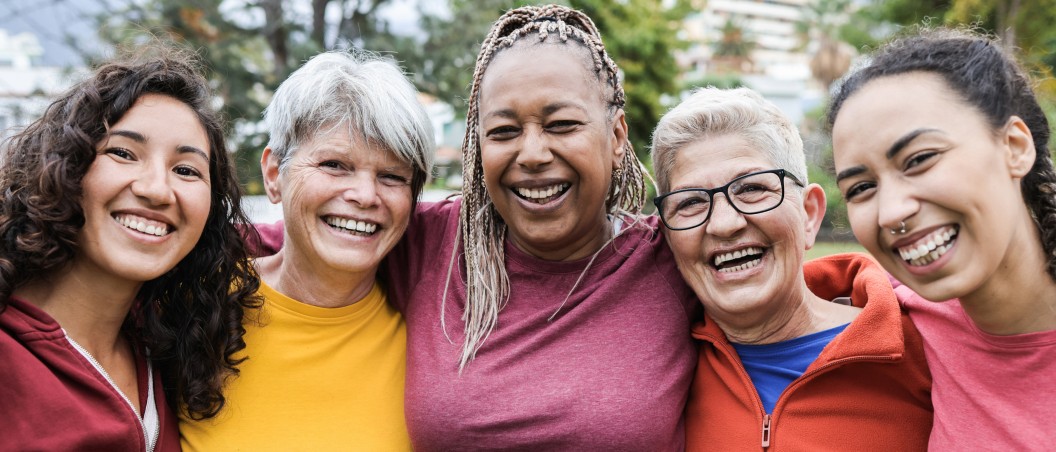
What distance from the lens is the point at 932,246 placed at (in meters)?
1.93

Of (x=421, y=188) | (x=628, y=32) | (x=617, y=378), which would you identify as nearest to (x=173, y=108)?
(x=421, y=188)

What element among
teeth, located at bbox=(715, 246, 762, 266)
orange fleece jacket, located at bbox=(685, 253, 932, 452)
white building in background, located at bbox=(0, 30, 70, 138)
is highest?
teeth, located at bbox=(715, 246, 762, 266)

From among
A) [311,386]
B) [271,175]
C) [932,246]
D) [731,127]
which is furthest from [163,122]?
[932,246]

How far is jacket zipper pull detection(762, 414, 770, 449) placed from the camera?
235 centimetres

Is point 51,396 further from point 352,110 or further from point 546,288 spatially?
point 546,288

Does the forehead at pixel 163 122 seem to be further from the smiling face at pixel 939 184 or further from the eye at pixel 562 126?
the smiling face at pixel 939 184

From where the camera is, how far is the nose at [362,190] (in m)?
2.67

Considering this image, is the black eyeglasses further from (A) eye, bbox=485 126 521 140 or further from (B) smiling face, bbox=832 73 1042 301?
(A) eye, bbox=485 126 521 140

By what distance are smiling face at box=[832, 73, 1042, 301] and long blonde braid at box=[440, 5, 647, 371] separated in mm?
999

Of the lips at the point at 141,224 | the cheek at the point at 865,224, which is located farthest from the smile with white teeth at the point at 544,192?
the lips at the point at 141,224

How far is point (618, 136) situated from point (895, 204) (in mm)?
1071

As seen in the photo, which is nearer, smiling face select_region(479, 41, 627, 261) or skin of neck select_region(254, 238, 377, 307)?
smiling face select_region(479, 41, 627, 261)

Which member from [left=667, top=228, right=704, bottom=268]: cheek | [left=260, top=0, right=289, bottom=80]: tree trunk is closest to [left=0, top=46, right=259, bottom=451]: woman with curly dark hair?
[left=667, top=228, right=704, bottom=268]: cheek

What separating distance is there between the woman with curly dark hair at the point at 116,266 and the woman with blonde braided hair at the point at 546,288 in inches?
31.2
